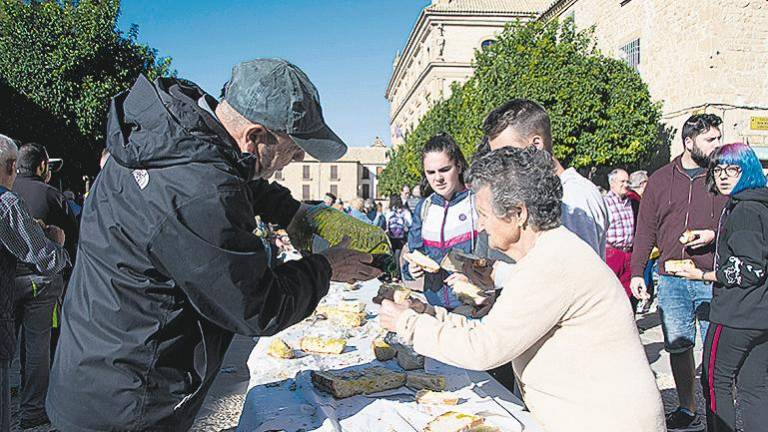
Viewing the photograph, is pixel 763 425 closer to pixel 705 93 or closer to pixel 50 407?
pixel 50 407

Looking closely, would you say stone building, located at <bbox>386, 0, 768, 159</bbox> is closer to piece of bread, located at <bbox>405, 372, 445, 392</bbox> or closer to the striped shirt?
the striped shirt

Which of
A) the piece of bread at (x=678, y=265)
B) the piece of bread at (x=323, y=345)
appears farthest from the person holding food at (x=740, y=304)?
the piece of bread at (x=323, y=345)

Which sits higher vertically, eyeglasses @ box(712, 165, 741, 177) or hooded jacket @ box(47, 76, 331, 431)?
eyeglasses @ box(712, 165, 741, 177)

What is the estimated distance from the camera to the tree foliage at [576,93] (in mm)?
13156

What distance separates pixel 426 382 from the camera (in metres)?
2.25

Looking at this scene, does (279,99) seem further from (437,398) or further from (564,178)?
(564,178)

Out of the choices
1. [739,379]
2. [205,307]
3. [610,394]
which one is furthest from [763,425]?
[205,307]

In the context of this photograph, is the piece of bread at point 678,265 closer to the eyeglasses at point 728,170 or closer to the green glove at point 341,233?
the eyeglasses at point 728,170

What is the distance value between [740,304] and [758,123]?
12488 mm

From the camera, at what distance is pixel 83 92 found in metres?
13.5

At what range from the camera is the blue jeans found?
363cm

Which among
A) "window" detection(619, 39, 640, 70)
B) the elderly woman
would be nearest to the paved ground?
the elderly woman

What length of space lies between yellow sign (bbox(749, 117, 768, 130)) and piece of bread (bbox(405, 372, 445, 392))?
Result: 1387 centimetres

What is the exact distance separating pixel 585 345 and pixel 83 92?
47.8ft
